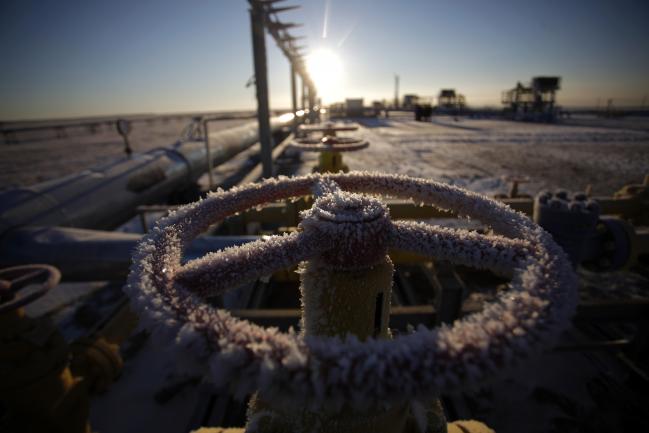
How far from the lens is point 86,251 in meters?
2.52

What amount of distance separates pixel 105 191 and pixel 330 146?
3.38 metres

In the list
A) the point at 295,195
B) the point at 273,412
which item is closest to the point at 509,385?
the point at 273,412

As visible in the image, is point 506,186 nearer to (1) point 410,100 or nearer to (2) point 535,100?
(2) point 535,100

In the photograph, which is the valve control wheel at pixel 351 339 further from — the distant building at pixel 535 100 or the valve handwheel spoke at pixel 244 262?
the distant building at pixel 535 100

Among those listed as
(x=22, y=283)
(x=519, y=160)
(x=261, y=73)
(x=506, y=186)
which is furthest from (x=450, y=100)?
(x=22, y=283)

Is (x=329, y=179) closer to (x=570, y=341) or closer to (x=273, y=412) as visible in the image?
(x=273, y=412)

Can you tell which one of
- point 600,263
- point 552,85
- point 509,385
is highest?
point 552,85

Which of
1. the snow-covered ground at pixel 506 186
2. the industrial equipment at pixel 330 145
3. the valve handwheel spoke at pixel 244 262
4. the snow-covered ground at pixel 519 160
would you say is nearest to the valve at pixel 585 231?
the snow-covered ground at pixel 506 186

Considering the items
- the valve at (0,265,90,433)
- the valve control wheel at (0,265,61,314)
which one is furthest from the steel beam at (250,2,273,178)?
the valve at (0,265,90,433)

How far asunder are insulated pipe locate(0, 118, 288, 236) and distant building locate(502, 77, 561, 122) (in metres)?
28.6

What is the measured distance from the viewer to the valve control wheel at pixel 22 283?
150 centimetres

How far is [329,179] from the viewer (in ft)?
3.57

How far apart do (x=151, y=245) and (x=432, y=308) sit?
2204 millimetres

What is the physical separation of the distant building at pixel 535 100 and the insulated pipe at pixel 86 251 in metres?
30.5
